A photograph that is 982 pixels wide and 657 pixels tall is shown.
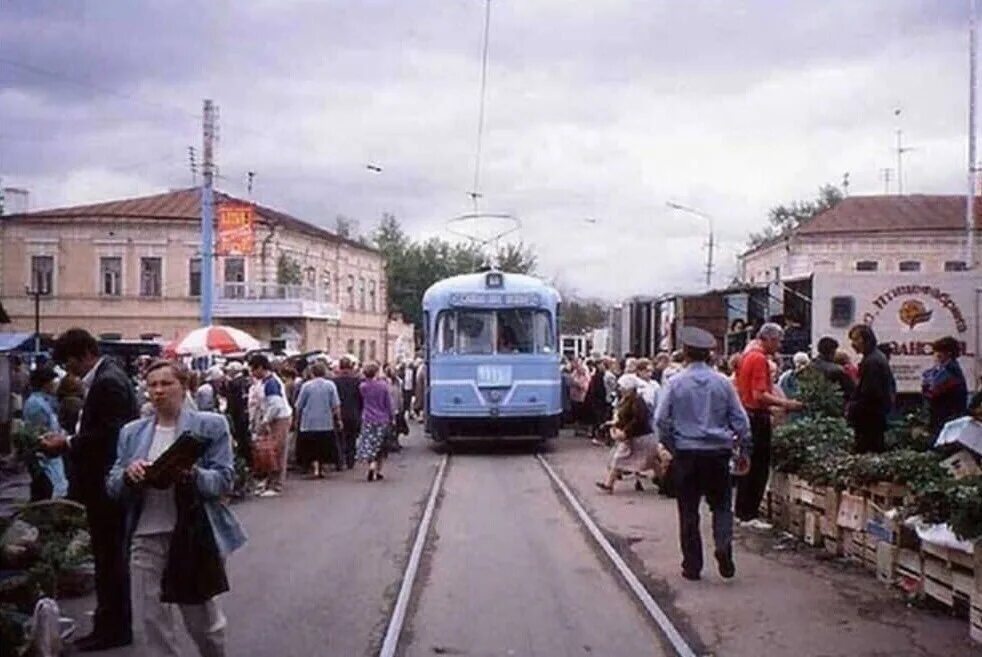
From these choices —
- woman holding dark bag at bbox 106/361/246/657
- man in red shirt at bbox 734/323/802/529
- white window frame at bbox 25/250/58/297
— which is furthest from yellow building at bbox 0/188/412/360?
woman holding dark bag at bbox 106/361/246/657

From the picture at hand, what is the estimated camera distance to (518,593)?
36.1 feet

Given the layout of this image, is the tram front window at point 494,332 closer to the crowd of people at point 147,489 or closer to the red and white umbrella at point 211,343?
the red and white umbrella at point 211,343

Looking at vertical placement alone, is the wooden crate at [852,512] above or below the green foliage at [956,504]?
below

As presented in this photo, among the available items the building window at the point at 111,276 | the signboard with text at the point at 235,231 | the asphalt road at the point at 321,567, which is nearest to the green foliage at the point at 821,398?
the asphalt road at the point at 321,567

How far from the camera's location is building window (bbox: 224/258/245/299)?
6531cm

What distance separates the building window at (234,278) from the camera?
65.3m

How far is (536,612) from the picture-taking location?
10.2 meters

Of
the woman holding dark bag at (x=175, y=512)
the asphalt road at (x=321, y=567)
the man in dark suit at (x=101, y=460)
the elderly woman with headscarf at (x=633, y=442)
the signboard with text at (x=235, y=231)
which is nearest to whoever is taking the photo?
the woman holding dark bag at (x=175, y=512)

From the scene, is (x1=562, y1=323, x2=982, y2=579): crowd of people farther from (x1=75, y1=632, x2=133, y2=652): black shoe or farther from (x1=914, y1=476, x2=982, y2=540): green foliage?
(x1=75, y1=632, x2=133, y2=652): black shoe

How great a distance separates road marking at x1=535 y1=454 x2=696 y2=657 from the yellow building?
46.4 m

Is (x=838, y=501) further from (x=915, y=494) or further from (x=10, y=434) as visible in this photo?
(x=10, y=434)

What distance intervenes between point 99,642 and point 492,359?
1807 cm

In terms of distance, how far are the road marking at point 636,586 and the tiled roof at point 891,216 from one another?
164ft

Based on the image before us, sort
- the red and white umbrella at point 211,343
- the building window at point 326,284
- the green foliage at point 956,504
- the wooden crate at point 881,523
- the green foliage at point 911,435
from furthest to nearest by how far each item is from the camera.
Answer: the building window at point 326,284, the red and white umbrella at point 211,343, the green foliage at point 911,435, the wooden crate at point 881,523, the green foliage at point 956,504
